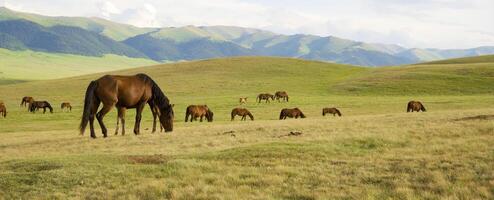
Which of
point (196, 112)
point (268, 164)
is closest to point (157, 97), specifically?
point (268, 164)

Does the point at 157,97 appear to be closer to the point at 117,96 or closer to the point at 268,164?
the point at 117,96

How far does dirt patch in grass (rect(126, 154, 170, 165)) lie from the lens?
1688 cm

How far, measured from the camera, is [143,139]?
22.3 metres

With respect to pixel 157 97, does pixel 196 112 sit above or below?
below

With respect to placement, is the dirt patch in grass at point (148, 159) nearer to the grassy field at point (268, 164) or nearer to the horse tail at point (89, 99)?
the grassy field at point (268, 164)

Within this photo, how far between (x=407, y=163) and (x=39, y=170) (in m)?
11.6

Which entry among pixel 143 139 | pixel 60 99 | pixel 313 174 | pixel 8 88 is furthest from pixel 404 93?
pixel 8 88

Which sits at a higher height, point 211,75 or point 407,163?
point 211,75

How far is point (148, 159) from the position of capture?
17.2 metres

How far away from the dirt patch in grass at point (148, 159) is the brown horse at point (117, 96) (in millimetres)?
→ 5217

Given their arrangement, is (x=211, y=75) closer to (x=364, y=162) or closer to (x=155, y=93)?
(x=155, y=93)

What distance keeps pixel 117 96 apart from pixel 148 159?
6.41 metres

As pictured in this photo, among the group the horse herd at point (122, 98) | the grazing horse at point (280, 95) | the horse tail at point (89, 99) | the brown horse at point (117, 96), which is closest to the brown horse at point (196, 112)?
the horse herd at point (122, 98)

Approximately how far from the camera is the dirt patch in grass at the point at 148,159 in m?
16.9
